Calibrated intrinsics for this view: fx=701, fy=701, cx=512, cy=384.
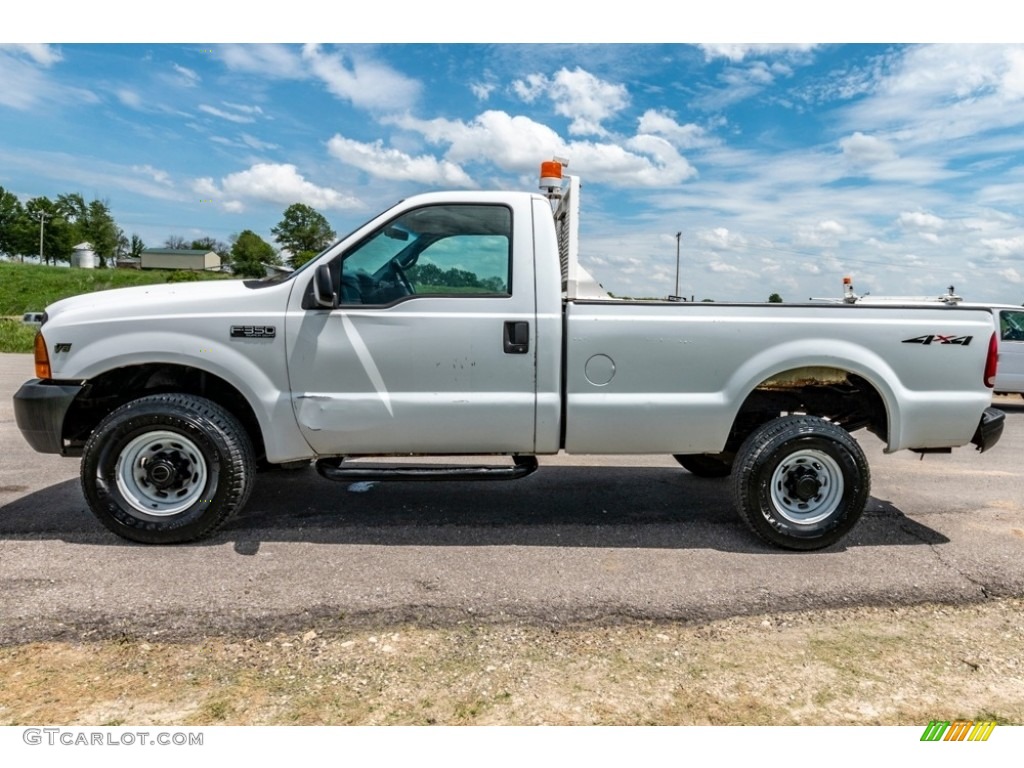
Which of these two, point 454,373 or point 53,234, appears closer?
point 454,373

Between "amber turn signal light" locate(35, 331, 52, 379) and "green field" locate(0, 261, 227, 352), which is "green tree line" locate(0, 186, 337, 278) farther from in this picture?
"amber turn signal light" locate(35, 331, 52, 379)

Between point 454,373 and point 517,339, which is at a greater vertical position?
point 517,339

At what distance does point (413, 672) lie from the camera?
9.24ft

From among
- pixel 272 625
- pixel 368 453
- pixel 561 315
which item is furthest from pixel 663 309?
pixel 272 625

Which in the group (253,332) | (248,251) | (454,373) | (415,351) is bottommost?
(454,373)

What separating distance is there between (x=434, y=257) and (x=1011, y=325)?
10.3m

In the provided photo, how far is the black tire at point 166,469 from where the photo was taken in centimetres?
406

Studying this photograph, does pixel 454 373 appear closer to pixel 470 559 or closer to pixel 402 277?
pixel 402 277

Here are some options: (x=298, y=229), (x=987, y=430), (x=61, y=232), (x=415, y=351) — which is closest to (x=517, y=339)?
(x=415, y=351)

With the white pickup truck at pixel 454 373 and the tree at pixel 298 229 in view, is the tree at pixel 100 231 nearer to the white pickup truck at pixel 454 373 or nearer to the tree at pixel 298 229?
the tree at pixel 298 229

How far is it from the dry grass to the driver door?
1.29 m

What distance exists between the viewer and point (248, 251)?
2788 inches

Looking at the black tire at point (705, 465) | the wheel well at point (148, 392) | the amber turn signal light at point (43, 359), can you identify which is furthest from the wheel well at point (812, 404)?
the amber turn signal light at point (43, 359)

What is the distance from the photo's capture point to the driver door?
160 inches
